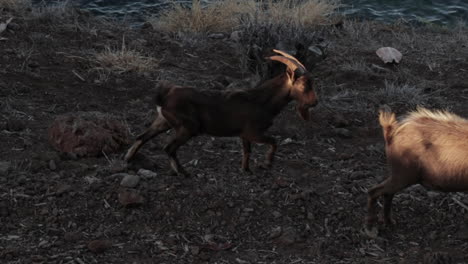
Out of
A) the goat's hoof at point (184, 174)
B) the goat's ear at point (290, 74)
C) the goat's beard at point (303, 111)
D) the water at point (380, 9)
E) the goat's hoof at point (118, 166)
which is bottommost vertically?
the water at point (380, 9)

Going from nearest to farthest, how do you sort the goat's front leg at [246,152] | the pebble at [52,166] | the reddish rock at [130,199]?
1. the reddish rock at [130,199]
2. the pebble at [52,166]
3. the goat's front leg at [246,152]

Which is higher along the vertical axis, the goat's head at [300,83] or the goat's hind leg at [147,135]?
the goat's head at [300,83]

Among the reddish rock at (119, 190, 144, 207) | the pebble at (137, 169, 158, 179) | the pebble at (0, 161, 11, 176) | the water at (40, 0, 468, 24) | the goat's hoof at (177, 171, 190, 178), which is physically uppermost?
the pebble at (0, 161, 11, 176)

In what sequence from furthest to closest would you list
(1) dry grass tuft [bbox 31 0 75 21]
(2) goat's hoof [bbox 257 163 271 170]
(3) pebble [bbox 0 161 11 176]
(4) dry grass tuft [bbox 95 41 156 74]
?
(1) dry grass tuft [bbox 31 0 75 21], (4) dry grass tuft [bbox 95 41 156 74], (2) goat's hoof [bbox 257 163 271 170], (3) pebble [bbox 0 161 11 176]

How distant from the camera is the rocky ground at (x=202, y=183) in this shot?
504 centimetres

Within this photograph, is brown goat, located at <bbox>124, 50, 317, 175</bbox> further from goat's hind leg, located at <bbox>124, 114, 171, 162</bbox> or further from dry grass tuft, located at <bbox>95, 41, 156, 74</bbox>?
dry grass tuft, located at <bbox>95, 41, 156, 74</bbox>

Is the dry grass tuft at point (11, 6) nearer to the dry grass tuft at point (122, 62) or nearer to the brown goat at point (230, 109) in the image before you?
the dry grass tuft at point (122, 62)

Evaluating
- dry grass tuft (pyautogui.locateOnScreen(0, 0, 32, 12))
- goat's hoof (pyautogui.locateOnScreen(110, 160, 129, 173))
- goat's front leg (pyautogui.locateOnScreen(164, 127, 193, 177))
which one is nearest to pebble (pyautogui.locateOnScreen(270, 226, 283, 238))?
goat's front leg (pyautogui.locateOnScreen(164, 127, 193, 177))

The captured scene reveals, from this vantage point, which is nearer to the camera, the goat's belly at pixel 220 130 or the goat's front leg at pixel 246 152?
the goat's belly at pixel 220 130

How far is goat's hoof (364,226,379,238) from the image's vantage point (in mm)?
5344

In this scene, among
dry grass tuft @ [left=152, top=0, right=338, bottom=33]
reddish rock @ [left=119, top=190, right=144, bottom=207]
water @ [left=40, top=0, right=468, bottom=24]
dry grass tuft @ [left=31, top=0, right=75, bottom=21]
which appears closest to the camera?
reddish rock @ [left=119, top=190, right=144, bottom=207]

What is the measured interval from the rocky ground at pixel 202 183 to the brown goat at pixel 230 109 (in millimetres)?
319

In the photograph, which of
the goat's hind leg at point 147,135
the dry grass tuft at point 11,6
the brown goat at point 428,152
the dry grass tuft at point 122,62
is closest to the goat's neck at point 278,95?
the goat's hind leg at point 147,135

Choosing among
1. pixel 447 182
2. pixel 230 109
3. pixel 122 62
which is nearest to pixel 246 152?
pixel 230 109
